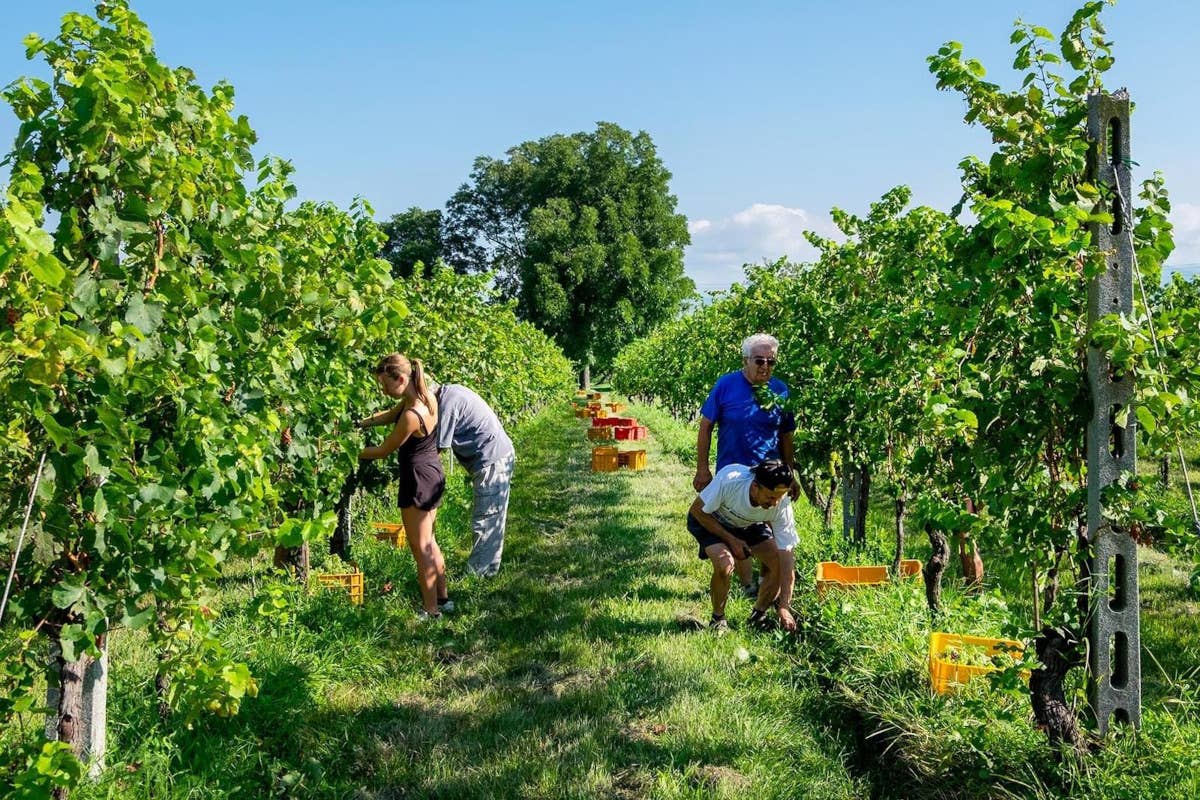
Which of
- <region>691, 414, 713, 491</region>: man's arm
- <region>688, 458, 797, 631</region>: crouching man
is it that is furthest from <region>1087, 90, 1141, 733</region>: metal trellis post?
<region>691, 414, 713, 491</region>: man's arm

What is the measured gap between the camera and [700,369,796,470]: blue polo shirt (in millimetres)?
5555

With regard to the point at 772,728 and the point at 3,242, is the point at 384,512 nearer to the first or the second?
the point at 772,728

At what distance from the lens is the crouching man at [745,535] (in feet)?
16.8

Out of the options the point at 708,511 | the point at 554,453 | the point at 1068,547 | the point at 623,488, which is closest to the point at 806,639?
the point at 708,511

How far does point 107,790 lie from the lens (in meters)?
3.13

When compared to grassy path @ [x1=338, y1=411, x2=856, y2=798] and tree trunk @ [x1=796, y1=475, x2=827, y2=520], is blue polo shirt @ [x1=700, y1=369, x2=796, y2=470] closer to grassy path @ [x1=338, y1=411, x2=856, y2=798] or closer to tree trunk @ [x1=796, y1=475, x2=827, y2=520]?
grassy path @ [x1=338, y1=411, x2=856, y2=798]

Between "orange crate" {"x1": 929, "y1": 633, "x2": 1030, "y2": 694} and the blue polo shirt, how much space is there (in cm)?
168

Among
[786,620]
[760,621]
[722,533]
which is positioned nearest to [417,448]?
[722,533]

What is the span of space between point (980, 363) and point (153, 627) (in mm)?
3141

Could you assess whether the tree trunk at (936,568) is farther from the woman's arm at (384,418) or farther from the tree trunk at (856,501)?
the woman's arm at (384,418)

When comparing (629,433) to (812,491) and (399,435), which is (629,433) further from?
(399,435)

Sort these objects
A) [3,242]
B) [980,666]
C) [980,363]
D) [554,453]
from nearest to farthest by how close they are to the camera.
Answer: [3,242] → [980,363] → [980,666] → [554,453]

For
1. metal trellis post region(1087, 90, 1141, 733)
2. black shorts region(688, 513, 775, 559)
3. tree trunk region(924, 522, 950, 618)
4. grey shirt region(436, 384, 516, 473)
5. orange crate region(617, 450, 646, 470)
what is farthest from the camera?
orange crate region(617, 450, 646, 470)

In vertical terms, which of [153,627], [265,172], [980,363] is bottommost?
[153,627]
